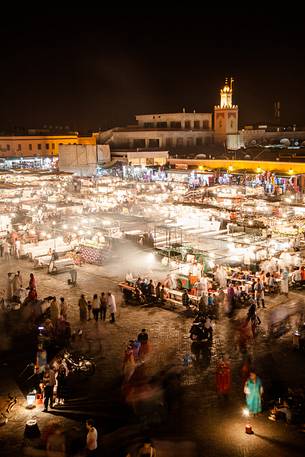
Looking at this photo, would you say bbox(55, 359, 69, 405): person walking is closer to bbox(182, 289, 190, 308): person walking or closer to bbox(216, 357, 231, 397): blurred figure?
bbox(216, 357, 231, 397): blurred figure

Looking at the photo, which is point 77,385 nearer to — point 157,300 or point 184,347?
point 184,347

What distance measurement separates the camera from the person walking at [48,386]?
24.2 ft

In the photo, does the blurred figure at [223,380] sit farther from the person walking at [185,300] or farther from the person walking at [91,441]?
the person walking at [185,300]

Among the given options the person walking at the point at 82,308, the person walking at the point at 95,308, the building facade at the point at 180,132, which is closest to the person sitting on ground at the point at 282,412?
the person walking at the point at 95,308

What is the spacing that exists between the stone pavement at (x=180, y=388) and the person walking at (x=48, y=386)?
239 millimetres

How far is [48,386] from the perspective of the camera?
737cm

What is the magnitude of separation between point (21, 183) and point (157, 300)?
16.0 meters

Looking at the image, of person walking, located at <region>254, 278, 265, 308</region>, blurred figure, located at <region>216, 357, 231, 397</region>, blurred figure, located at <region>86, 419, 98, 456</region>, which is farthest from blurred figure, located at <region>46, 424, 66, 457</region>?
person walking, located at <region>254, 278, 265, 308</region>

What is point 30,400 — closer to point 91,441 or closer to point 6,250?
point 91,441

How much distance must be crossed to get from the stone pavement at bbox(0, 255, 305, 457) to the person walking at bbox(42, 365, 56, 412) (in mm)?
239

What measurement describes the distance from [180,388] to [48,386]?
6.92 ft

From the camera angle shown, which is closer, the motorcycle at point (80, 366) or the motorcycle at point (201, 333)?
the motorcycle at point (80, 366)

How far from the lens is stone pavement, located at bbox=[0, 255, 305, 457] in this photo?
6516mm

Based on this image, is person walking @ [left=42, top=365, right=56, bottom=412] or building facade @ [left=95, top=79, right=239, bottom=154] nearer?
person walking @ [left=42, top=365, right=56, bottom=412]
